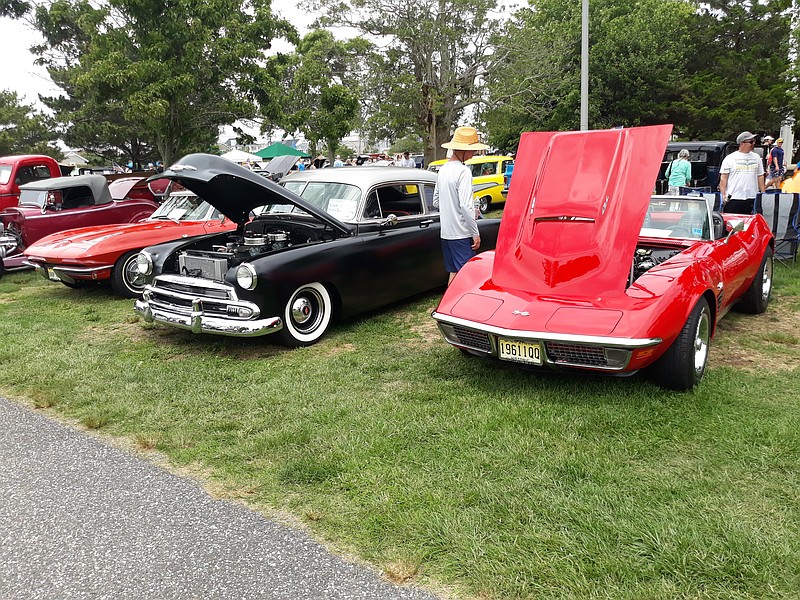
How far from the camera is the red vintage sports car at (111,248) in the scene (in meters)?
7.60

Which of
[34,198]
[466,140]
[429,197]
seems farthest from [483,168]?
[466,140]

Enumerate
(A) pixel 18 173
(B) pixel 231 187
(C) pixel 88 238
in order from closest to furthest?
1. (B) pixel 231 187
2. (C) pixel 88 238
3. (A) pixel 18 173

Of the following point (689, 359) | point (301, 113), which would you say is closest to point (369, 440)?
point (689, 359)

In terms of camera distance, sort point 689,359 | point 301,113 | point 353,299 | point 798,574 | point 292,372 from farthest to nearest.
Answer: point 301,113 → point 353,299 → point 292,372 → point 689,359 → point 798,574

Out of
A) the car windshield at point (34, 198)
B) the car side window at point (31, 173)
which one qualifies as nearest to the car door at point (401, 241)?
the car windshield at point (34, 198)

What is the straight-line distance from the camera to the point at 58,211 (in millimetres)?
10102

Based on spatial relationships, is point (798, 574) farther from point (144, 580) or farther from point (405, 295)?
point (405, 295)

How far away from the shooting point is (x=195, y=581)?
102 inches

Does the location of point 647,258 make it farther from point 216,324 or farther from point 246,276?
point 216,324

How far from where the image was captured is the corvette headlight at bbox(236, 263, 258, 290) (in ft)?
17.4

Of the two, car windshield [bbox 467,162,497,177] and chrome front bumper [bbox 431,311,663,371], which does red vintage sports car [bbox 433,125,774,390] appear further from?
car windshield [bbox 467,162,497,177]

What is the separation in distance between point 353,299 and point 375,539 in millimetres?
3558

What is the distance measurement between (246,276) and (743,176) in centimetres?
678

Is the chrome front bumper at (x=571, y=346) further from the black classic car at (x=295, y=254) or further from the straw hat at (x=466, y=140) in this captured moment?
the straw hat at (x=466, y=140)
